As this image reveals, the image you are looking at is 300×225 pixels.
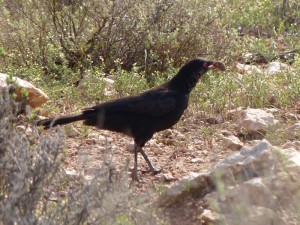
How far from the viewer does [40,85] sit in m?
8.59

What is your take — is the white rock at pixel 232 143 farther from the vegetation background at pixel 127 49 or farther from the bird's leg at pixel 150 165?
the vegetation background at pixel 127 49

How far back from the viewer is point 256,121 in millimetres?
7152

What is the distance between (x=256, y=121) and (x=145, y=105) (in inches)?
44.4

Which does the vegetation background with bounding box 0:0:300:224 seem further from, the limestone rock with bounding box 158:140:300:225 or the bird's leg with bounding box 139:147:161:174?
the limestone rock with bounding box 158:140:300:225

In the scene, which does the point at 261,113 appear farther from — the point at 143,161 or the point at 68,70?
the point at 68,70

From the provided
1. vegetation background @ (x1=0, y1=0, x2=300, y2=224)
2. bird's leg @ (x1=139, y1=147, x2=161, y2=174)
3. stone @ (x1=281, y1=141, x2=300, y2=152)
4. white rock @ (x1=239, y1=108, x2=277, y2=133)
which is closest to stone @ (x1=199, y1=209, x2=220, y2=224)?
stone @ (x1=281, y1=141, x2=300, y2=152)

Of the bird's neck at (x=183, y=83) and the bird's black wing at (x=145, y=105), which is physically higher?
the bird's neck at (x=183, y=83)

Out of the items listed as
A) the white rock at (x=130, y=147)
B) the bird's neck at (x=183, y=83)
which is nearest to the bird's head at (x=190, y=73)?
the bird's neck at (x=183, y=83)

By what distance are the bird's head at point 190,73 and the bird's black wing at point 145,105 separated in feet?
0.80

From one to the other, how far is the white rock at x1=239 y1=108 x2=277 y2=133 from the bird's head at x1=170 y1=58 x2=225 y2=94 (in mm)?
526

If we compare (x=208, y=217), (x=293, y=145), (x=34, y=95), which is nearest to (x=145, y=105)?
(x=293, y=145)

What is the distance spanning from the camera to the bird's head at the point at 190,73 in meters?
7.00

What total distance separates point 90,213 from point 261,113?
12.7ft

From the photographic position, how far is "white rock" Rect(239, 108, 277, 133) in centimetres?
709
